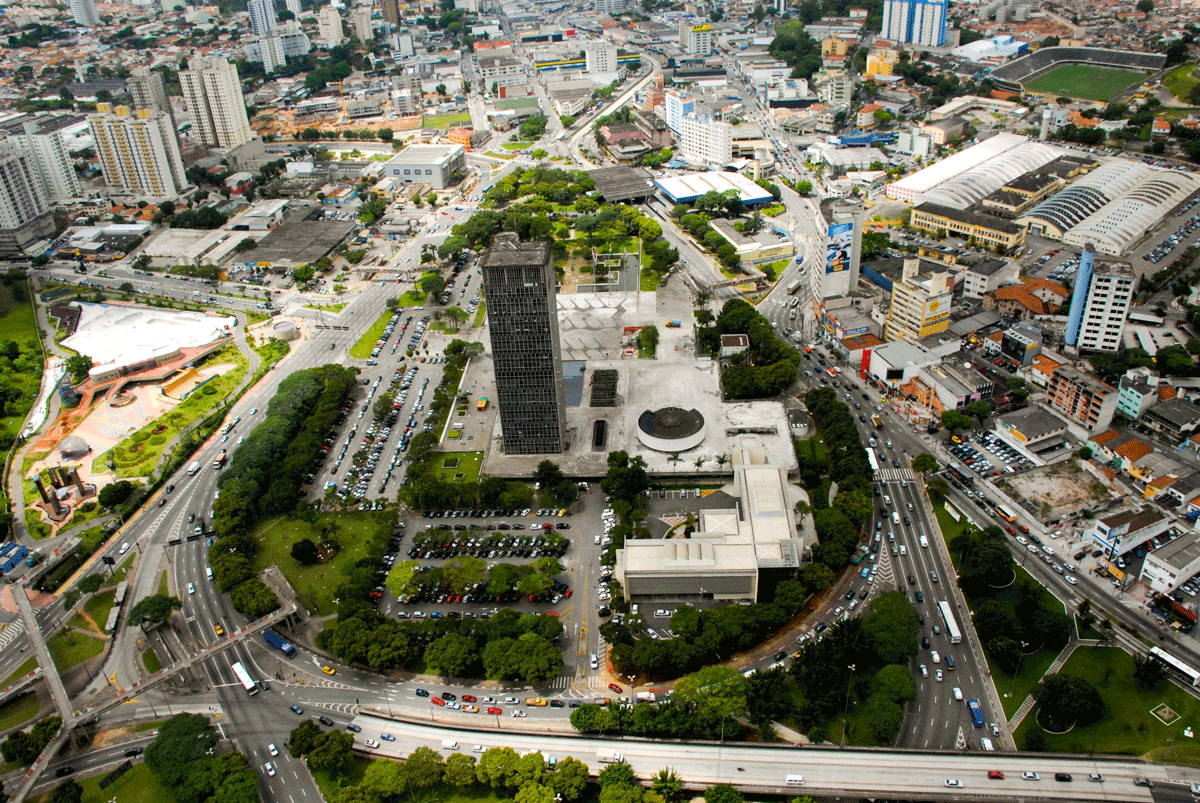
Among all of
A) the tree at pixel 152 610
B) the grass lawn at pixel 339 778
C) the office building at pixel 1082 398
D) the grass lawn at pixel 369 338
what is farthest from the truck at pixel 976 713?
the grass lawn at pixel 369 338

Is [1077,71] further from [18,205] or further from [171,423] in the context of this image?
[18,205]

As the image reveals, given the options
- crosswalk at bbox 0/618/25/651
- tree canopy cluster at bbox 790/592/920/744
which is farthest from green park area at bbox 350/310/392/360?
tree canopy cluster at bbox 790/592/920/744

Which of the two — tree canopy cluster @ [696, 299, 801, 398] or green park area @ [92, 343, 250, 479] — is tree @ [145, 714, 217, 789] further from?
tree canopy cluster @ [696, 299, 801, 398]

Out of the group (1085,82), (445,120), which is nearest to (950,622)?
(1085,82)

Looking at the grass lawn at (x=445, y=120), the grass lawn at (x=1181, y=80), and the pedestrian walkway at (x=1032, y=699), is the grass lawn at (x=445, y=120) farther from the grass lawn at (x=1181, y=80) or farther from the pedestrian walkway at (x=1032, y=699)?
the pedestrian walkway at (x=1032, y=699)

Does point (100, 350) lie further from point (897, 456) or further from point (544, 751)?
point (897, 456)

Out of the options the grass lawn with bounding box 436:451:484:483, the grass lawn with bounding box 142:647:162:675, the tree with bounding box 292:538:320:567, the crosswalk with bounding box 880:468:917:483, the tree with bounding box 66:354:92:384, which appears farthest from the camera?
the tree with bounding box 66:354:92:384
